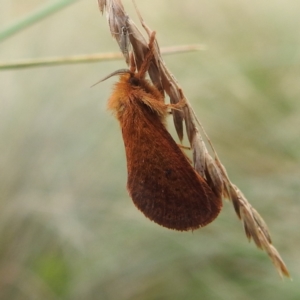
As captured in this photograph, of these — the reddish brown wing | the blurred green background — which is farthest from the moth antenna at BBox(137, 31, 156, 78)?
the blurred green background

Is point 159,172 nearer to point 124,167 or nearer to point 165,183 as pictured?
point 165,183

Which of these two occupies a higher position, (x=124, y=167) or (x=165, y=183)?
(x=165, y=183)

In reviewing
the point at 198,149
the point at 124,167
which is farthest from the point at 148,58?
the point at 124,167

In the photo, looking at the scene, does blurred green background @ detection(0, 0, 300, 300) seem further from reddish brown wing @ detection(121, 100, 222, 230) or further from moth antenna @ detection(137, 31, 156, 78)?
moth antenna @ detection(137, 31, 156, 78)

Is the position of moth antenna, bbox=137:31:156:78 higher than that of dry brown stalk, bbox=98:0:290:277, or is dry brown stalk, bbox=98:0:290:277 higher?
moth antenna, bbox=137:31:156:78

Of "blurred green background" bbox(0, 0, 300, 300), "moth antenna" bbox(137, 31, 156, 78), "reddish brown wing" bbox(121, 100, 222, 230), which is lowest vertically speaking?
"blurred green background" bbox(0, 0, 300, 300)
